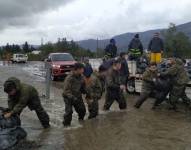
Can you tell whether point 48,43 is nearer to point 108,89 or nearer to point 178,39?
point 178,39

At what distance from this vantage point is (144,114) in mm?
14906

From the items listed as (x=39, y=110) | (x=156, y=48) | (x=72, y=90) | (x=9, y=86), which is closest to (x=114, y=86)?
(x=72, y=90)

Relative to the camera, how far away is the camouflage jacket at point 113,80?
15023 mm

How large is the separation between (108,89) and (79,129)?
2.85 m

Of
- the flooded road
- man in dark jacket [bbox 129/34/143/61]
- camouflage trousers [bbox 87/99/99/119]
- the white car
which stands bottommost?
the white car

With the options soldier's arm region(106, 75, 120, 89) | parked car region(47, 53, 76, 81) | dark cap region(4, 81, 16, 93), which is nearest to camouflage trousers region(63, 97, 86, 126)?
soldier's arm region(106, 75, 120, 89)

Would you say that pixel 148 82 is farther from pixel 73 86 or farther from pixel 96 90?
pixel 73 86

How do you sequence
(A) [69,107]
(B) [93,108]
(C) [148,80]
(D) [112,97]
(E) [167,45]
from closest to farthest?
(A) [69,107] → (B) [93,108] → (D) [112,97] → (C) [148,80] → (E) [167,45]

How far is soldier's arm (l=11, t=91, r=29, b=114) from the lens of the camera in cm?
1108

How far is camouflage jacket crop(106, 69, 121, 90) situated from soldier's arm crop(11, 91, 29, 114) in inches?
161

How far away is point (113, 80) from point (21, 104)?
4.42 m

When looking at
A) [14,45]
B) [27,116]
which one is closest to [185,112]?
[27,116]

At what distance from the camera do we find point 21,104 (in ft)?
36.8

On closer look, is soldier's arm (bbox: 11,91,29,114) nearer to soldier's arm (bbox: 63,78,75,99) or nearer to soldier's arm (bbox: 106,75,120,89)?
soldier's arm (bbox: 63,78,75,99)
